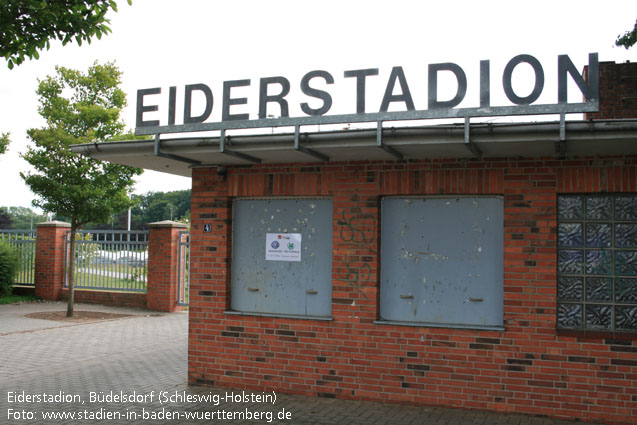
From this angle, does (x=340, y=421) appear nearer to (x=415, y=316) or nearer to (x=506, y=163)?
(x=415, y=316)

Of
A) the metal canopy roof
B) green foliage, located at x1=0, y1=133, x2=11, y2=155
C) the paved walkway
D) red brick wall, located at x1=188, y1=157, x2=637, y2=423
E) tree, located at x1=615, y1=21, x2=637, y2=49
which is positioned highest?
tree, located at x1=615, y1=21, x2=637, y2=49

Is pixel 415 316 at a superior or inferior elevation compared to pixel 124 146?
inferior

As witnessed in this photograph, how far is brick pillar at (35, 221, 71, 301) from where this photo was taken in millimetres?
18016

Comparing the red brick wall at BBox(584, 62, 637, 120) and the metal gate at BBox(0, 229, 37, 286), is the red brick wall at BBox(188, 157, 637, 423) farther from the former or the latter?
the metal gate at BBox(0, 229, 37, 286)

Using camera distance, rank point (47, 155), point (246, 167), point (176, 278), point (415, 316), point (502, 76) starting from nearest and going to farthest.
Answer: point (502, 76)
point (415, 316)
point (246, 167)
point (47, 155)
point (176, 278)

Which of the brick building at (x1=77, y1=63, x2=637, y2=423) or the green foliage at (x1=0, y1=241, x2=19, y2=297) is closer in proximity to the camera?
the brick building at (x1=77, y1=63, x2=637, y2=423)

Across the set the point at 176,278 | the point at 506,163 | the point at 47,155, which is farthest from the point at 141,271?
the point at 506,163

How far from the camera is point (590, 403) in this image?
6473 mm

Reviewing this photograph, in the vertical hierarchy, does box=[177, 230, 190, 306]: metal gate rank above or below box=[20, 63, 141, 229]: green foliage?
below

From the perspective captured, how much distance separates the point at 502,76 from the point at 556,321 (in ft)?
8.82

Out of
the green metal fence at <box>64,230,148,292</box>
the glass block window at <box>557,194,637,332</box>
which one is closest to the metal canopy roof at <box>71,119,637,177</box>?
the glass block window at <box>557,194,637,332</box>

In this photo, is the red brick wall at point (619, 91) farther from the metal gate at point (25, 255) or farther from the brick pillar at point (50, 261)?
the metal gate at point (25, 255)

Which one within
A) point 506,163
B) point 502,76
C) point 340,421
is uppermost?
point 502,76

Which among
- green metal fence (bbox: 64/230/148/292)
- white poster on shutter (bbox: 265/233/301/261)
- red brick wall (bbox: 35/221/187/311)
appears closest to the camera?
white poster on shutter (bbox: 265/233/301/261)
